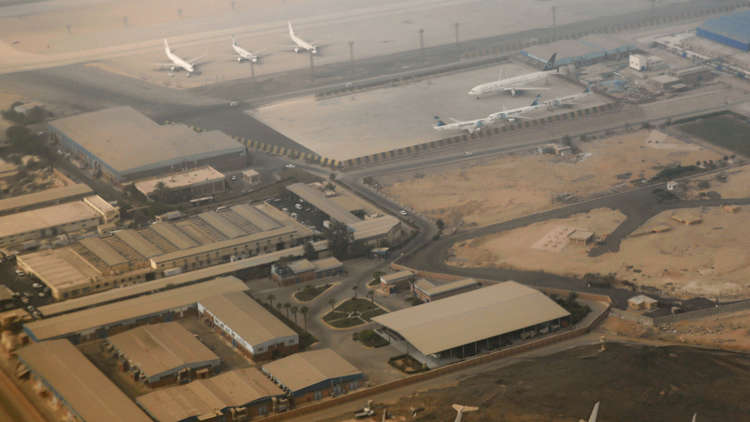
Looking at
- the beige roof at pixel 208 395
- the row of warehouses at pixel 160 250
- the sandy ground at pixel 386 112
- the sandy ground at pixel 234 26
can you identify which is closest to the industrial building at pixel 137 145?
the sandy ground at pixel 386 112

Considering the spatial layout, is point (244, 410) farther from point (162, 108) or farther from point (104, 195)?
point (162, 108)

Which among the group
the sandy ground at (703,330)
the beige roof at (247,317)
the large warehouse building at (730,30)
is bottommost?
the sandy ground at (703,330)

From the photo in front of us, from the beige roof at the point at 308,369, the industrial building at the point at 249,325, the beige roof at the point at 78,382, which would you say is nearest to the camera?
the beige roof at the point at 78,382

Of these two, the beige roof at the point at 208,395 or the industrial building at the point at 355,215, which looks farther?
the industrial building at the point at 355,215

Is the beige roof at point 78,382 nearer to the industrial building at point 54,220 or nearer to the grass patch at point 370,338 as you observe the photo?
the grass patch at point 370,338

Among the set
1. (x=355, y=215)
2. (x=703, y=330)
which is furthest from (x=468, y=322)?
(x=355, y=215)

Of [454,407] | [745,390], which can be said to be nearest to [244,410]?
[454,407]

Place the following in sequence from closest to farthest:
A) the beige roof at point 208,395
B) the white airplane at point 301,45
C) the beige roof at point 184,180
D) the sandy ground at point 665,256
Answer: the beige roof at point 208,395, the sandy ground at point 665,256, the beige roof at point 184,180, the white airplane at point 301,45
